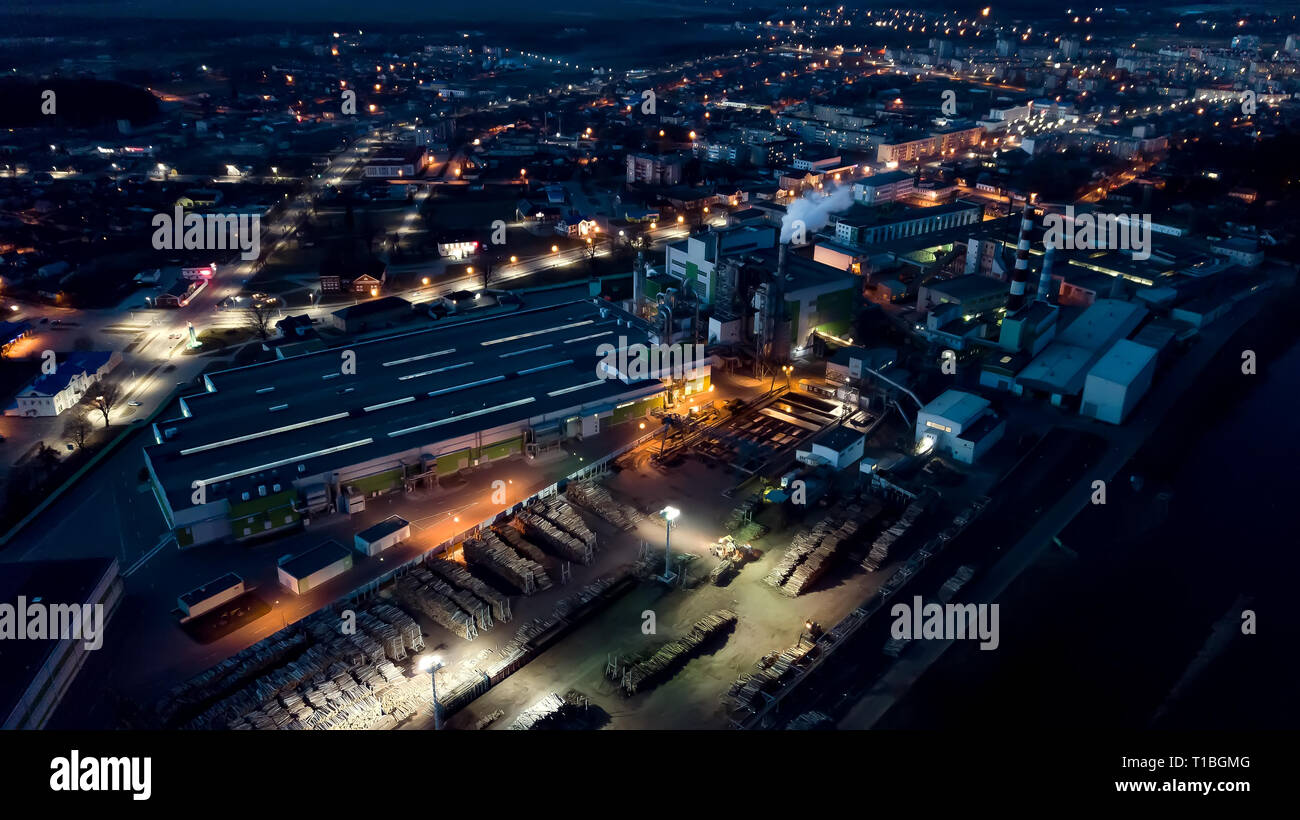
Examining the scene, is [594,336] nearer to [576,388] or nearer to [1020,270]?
[576,388]

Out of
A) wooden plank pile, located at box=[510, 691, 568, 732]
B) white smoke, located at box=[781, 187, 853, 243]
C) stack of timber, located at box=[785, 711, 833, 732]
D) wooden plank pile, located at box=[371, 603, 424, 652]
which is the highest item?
white smoke, located at box=[781, 187, 853, 243]

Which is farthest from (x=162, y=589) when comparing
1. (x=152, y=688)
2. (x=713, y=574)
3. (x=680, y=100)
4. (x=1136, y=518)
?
(x=680, y=100)

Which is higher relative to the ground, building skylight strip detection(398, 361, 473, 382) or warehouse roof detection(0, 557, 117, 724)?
building skylight strip detection(398, 361, 473, 382)

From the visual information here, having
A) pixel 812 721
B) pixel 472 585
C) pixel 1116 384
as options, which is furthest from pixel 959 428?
pixel 472 585

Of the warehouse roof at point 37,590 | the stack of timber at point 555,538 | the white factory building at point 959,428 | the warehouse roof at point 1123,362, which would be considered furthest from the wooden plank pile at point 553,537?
the warehouse roof at point 1123,362

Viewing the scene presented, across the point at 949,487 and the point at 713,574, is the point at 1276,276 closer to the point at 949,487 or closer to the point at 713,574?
the point at 949,487

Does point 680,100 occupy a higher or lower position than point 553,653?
higher

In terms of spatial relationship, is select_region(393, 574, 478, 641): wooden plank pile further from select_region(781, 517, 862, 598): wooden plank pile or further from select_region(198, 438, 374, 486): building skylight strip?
select_region(781, 517, 862, 598): wooden plank pile

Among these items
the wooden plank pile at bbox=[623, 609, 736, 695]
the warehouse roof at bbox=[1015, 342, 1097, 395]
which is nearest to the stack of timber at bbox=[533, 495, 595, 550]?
the wooden plank pile at bbox=[623, 609, 736, 695]

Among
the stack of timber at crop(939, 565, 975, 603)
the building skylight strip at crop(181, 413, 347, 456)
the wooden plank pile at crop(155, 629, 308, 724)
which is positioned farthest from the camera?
the building skylight strip at crop(181, 413, 347, 456)
